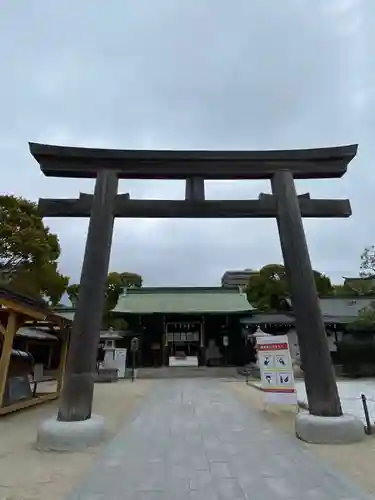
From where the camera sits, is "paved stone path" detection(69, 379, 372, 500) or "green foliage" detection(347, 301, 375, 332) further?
"green foliage" detection(347, 301, 375, 332)

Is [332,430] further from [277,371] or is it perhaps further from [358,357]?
[358,357]

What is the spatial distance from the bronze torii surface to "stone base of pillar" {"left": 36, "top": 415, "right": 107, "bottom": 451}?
54.6 inches

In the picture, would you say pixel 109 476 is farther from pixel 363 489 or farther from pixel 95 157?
pixel 95 157

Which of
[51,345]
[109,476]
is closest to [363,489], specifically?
[109,476]

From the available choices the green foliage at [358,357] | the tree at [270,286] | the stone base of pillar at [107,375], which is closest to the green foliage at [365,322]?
the green foliage at [358,357]

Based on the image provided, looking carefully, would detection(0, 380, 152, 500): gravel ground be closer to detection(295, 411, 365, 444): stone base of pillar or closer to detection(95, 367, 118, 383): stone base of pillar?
detection(295, 411, 365, 444): stone base of pillar

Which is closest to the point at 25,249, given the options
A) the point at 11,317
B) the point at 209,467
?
the point at 11,317

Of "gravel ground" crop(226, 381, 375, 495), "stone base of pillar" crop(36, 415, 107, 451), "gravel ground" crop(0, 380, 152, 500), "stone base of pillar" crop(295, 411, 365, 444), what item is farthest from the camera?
"stone base of pillar" crop(295, 411, 365, 444)

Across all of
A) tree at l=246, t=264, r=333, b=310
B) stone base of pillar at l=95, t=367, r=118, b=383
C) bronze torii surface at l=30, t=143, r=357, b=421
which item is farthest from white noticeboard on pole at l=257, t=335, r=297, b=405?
tree at l=246, t=264, r=333, b=310

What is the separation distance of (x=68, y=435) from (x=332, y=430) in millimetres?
4111

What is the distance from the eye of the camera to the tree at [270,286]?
42.6 metres

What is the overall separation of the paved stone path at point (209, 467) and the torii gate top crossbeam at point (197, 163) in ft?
16.8

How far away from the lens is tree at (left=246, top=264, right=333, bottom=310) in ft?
140

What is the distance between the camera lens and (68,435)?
6199mm
